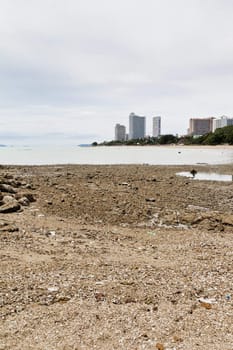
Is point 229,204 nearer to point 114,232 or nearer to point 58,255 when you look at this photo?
point 114,232

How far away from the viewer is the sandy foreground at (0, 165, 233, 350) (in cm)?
429

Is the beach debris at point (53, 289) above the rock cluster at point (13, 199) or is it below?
below

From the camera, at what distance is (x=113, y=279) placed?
19.7 feet

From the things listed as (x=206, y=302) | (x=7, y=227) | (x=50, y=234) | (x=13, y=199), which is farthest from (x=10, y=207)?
(x=206, y=302)

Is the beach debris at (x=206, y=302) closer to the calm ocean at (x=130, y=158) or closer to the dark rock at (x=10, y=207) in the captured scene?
the dark rock at (x=10, y=207)

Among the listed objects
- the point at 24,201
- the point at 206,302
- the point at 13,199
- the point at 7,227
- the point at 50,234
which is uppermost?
the point at 13,199

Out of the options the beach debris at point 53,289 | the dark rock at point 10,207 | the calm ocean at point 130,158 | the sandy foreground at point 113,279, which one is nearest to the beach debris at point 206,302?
the sandy foreground at point 113,279

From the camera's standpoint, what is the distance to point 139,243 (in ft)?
28.8

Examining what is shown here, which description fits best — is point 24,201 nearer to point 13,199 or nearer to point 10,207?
point 13,199

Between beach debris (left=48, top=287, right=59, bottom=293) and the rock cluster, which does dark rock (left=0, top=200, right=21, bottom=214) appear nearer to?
the rock cluster

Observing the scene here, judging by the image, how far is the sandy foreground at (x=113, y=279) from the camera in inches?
169

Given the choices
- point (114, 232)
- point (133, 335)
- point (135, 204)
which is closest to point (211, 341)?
point (133, 335)

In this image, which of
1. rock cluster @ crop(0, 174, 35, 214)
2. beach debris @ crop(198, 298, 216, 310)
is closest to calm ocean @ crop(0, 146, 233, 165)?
rock cluster @ crop(0, 174, 35, 214)

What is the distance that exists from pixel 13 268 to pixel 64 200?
711cm
